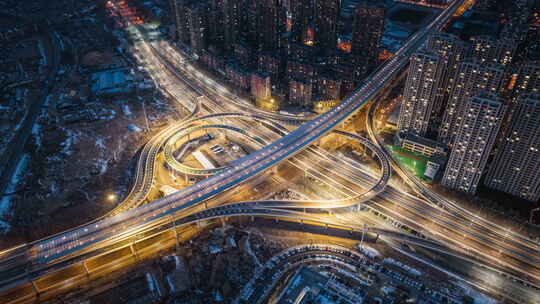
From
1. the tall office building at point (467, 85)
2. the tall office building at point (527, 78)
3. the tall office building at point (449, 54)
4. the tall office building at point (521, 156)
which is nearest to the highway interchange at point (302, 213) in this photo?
the tall office building at point (521, 156)

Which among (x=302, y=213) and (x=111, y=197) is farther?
(x=111, y=197)

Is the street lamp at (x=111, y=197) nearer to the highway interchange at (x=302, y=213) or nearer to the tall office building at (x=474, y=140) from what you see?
the highway interchange at (x=302, y=213)

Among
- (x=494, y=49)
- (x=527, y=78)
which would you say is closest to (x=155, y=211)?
(x=527, y=78)

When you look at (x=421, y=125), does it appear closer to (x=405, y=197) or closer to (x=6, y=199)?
(x=405, y=197)

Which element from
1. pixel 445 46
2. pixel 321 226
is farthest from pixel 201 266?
pixel 445 46

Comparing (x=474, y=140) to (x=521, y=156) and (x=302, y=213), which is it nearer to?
(x=521, y=156)

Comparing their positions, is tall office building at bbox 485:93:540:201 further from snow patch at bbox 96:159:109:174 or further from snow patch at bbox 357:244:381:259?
snow patch at bbox 96:159:109:174
